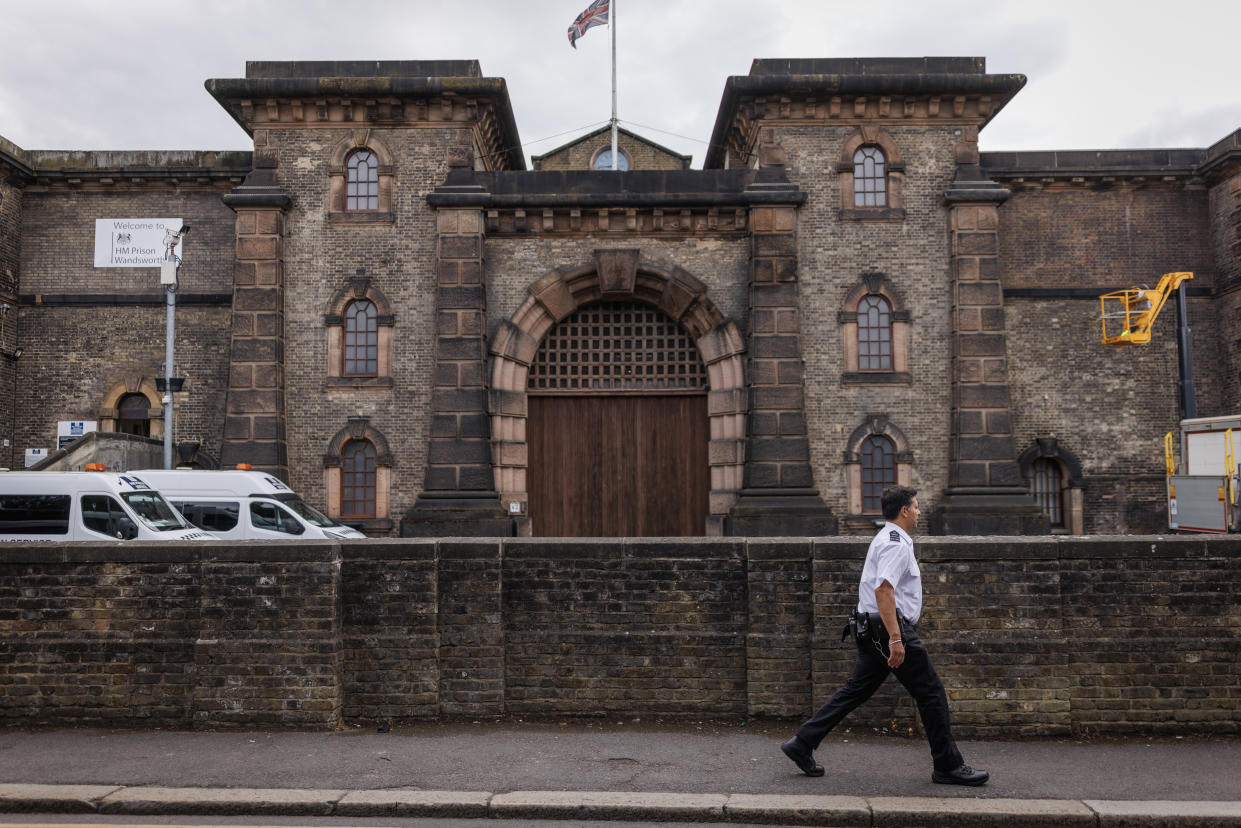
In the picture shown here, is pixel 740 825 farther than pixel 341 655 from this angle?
No

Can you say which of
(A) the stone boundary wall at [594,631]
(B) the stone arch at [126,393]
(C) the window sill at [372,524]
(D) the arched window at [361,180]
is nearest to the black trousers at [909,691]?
(A) the stone boundary wall at [594,631]

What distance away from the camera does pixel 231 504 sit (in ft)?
50.6

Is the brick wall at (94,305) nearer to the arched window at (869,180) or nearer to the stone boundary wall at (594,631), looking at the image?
the arched window at (869,180)

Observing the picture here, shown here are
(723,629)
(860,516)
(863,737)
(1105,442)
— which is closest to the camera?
(863,737)

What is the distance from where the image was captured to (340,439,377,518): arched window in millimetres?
19266

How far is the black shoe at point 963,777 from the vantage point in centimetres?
581

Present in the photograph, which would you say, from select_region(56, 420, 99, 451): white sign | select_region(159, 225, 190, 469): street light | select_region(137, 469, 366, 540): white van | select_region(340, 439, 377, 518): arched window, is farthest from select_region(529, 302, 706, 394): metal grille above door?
select_region(56, 420, 99, 451): white sign

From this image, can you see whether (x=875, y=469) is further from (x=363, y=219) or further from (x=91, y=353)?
(x=91, y=353)

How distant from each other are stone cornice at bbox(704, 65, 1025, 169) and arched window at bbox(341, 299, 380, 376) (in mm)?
9059

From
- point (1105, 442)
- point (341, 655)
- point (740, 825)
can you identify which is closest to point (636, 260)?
point (1105, 442)

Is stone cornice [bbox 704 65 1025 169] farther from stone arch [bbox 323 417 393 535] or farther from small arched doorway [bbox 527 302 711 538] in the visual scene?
stone arch [bbox 323 417 393 535]

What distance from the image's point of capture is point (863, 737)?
699 centimetres

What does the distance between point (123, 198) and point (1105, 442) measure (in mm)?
24351

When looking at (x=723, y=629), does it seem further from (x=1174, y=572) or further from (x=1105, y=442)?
(x=1105, y=442)
